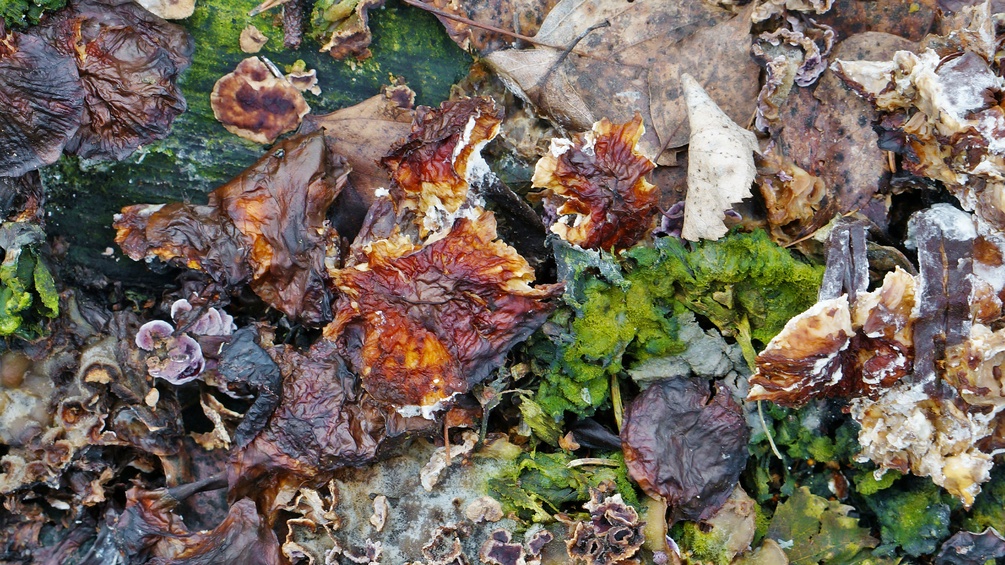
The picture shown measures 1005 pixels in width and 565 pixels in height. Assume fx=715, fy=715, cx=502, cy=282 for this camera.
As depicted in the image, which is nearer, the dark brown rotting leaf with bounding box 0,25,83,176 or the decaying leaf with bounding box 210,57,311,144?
the dark brown rotting leaf with bounding box 0,25,83,176

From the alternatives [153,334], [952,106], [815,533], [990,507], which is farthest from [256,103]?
[990,507]

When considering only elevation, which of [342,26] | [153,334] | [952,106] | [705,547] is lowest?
[705,547]

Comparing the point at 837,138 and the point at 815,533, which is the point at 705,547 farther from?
the point at 837,138

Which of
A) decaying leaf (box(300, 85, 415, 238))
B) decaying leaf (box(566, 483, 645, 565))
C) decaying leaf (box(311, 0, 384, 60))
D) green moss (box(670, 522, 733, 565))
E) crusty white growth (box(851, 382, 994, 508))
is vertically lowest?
green moss (box(670, 522, 733, 565))

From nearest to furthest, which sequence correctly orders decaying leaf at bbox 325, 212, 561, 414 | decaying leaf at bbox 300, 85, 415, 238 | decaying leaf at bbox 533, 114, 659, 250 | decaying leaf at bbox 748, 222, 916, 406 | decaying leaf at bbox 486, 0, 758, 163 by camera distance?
decaying leaf at bbox 748, 222, 916, 406, decaying leaf at bbox 325, 212, 561, 414, decaying leaf at bbox 533, 114, 659, 250, decaying leaf at bbox 486, 0, 758, 163, decaying leaf at bbox 300, 85, 415, 238

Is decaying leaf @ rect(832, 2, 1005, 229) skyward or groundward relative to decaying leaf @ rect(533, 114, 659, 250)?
skyward

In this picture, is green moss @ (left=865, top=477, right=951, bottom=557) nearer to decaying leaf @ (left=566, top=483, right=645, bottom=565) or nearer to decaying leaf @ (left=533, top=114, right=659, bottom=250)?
decaying leaf @ (left=566, top=483, right=645, bottom=565)

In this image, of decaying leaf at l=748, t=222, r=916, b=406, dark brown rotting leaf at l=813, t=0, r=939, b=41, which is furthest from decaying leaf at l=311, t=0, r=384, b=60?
decaying leaf at l=748, t=222, r=916, b=406
